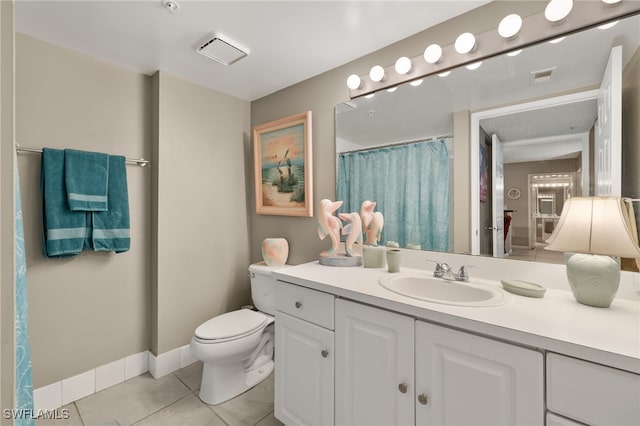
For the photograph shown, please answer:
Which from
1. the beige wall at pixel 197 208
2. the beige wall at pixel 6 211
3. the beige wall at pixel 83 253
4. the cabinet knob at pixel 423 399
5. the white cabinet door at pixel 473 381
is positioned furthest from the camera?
the beige wall at pixel 197 208

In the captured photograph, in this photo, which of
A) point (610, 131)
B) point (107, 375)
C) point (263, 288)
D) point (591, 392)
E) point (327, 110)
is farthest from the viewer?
point (263, 288)

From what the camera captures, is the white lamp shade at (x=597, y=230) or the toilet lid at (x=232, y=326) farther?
the toilet lid at (x=232, y=326)

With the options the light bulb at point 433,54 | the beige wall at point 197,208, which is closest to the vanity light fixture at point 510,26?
the light bulb at point 433,54

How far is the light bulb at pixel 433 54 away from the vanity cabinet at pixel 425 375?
4.46 feet

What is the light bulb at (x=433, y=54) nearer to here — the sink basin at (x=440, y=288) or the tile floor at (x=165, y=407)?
the sink basin at (x=440, y=288)

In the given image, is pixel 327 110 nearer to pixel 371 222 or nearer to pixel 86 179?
pixel 371 222

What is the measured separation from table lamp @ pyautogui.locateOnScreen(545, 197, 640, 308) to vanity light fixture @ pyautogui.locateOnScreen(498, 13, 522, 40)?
2.76 feet

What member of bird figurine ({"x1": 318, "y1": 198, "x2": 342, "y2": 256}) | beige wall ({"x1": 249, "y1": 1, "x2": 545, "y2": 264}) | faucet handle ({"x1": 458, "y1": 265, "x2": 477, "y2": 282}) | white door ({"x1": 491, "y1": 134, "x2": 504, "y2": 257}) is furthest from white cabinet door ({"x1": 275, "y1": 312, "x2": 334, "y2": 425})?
white door ({"x1": 491, "y1": 134, "x2": 504, "y2": 257})

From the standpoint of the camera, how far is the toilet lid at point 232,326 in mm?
1784

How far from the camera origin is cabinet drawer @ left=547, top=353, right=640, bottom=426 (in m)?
0.73

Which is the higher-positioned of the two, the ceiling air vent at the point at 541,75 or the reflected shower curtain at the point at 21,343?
the ceiling air vent at the point at 541,75

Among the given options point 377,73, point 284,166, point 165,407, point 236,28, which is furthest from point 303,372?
point 236,28

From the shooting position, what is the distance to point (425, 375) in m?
1.04

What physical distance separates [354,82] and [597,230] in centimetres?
148
